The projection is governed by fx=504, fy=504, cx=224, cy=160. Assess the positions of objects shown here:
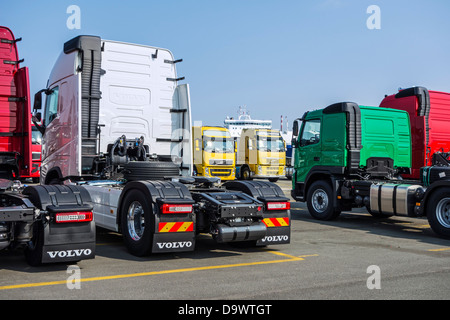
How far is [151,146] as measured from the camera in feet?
33.1

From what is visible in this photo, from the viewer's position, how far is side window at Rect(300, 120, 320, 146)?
12.3 m

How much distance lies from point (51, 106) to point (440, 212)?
7930mm

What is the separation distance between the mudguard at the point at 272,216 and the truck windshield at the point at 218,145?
16278mm

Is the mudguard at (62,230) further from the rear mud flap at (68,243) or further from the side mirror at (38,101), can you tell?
the side mirror at (38,101)

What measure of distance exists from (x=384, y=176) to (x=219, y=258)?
629 cm

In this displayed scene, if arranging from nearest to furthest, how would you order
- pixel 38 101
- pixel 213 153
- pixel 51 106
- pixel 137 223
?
pixel 137 223, pixel 38 101, pixel 51 106, pixel 213 153

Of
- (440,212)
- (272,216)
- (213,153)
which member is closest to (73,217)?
(272,216)

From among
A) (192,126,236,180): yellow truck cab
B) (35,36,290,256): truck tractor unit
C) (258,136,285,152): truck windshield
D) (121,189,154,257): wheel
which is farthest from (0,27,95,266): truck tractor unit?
(258,136,285,152): truck windshield

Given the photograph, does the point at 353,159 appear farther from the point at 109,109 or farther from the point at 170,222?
the point at 170,222

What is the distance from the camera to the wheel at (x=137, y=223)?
675 cm

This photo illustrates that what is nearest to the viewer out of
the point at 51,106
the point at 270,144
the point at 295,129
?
the point at 51,106

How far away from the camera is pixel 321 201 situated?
12289mm

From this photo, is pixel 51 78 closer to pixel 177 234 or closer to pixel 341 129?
pixel 177 234
